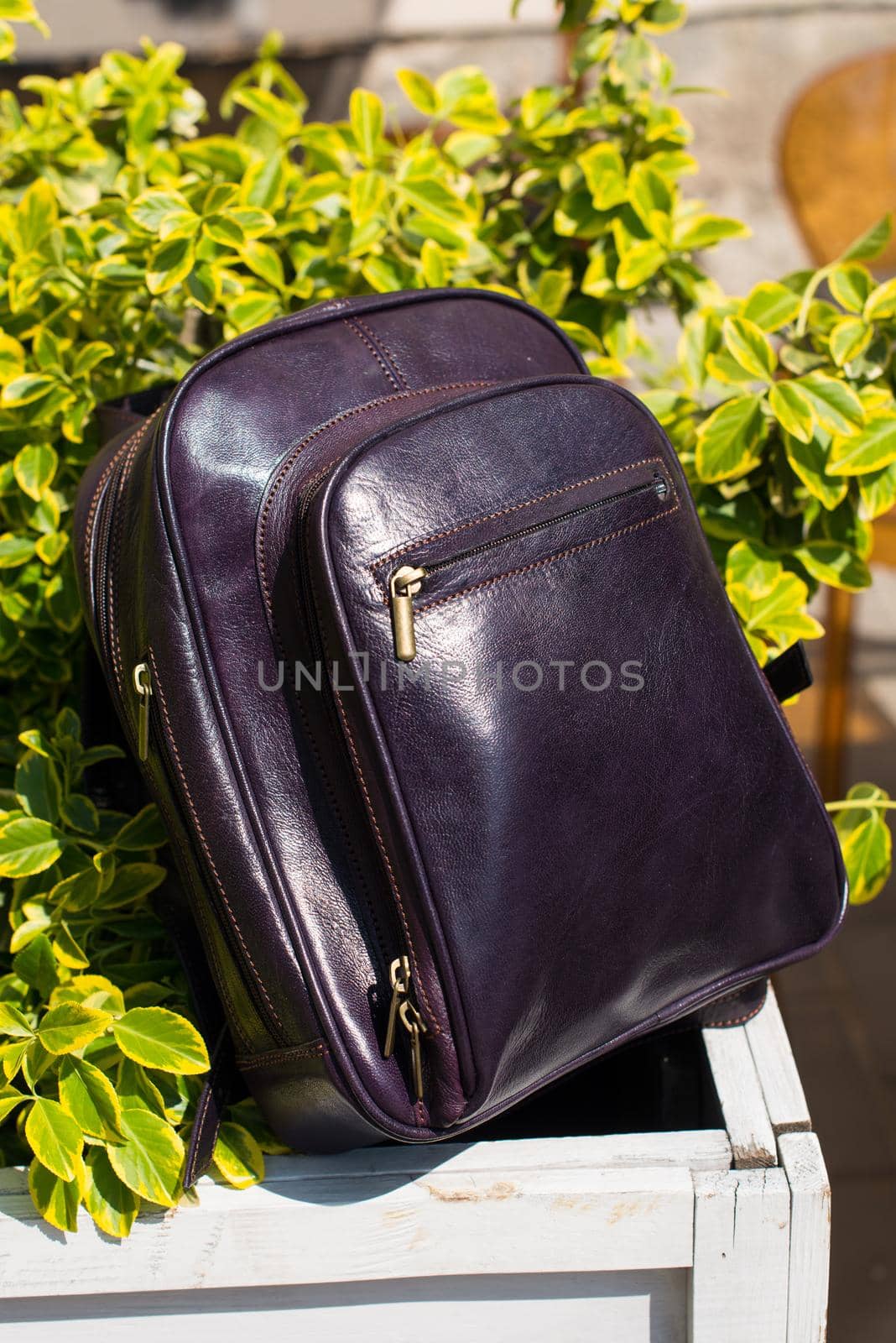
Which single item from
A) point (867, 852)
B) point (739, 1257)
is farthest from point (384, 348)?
point (739, 1257)

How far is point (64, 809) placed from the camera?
0.79 metres

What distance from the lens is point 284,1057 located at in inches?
26.5

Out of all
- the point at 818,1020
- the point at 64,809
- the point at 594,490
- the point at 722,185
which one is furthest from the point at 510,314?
the point at 722,185

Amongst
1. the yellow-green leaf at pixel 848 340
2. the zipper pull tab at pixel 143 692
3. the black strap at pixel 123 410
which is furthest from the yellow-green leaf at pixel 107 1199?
the yellow-green leaf at pixel 848 340

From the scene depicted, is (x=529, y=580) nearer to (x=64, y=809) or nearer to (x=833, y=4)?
(x=64, y=809)

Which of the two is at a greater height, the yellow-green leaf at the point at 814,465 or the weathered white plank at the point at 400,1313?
the yellow-green leaf at the point at 814,465

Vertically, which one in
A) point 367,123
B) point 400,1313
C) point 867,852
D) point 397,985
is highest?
point 367,123

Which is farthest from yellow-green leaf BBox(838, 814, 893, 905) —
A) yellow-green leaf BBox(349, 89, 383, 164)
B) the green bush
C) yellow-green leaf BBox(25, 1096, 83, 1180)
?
yellow-green leaf BBox(349, 89, 383, 164)

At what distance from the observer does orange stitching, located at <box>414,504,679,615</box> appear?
0.64 meters

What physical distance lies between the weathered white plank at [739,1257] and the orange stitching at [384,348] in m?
0.51

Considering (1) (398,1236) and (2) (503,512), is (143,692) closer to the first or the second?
(2) (503,512)

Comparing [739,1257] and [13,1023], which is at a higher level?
[13,1023]

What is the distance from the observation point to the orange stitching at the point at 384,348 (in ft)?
2.46

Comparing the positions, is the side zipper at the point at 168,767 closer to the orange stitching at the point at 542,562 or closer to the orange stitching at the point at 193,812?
the orange stitching at the point at 193,812
